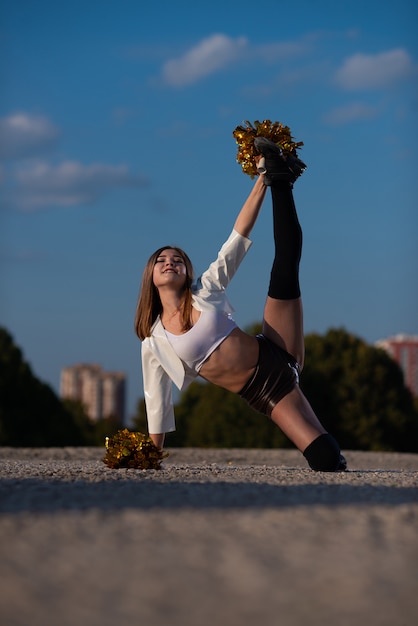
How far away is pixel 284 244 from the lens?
6098 millimetres

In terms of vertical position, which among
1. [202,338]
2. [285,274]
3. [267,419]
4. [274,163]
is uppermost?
[274,163]

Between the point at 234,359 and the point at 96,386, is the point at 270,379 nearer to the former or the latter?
the point at 234,359

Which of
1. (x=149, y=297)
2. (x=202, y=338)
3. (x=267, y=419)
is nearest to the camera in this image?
(x=202, y=338)

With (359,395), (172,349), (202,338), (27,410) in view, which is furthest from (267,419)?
(202,338)

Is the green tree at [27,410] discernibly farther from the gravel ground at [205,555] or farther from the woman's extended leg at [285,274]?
the gravel ground at [205,555]

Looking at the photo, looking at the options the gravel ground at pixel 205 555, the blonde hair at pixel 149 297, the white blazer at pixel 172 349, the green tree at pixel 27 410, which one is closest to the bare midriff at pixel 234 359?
the white blazer at pixel 172 349

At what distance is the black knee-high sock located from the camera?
6102 mm

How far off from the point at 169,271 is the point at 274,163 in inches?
41.8

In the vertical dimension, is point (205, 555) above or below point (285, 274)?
below

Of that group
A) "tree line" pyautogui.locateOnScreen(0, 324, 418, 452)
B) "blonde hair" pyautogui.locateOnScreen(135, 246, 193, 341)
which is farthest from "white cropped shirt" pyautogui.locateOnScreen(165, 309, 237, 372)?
"tree line" pyautogui.locateOnScreen(0, 324, 418, 452)

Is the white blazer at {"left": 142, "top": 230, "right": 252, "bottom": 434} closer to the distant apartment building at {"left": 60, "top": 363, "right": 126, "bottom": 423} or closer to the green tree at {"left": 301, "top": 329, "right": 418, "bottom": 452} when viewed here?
the green tree at {"left": 301, "top": 329, "right": 418, "bottom": 452}

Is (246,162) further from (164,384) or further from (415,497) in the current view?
(415,497)

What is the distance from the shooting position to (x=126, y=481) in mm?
4773

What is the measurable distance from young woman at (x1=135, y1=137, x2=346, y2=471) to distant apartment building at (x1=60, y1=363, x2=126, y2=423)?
2482 inches
